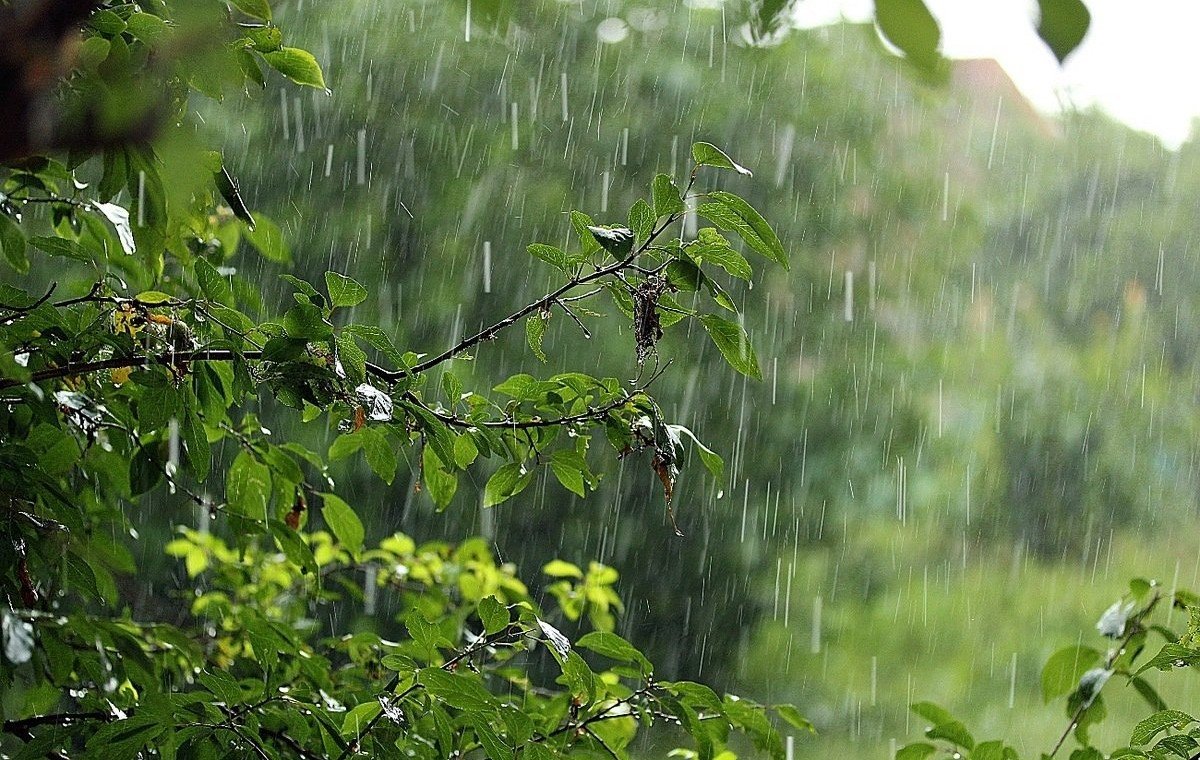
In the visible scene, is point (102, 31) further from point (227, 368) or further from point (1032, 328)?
point (1032, 328)

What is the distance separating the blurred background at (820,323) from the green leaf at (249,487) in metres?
1.83

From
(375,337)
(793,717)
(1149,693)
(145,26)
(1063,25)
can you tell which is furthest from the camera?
(793,717)

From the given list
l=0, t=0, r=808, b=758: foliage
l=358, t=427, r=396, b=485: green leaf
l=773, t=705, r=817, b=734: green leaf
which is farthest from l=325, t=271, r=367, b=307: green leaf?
l=773, t=705, r=817, b=734: green leaf

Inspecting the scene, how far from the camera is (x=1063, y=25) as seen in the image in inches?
7.8

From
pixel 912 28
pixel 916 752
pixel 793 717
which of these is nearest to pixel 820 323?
pixel 793 717

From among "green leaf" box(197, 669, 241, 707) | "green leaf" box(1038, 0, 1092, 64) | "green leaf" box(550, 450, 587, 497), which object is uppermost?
"green leaf" box(1038, 0, 1092, 64)

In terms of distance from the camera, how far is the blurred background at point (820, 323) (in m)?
3.51

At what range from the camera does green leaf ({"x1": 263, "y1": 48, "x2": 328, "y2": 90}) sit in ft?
2.38

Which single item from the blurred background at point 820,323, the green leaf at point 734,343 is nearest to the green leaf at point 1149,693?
the green leaf at point 734,343

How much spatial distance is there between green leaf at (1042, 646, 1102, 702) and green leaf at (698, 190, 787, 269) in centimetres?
45

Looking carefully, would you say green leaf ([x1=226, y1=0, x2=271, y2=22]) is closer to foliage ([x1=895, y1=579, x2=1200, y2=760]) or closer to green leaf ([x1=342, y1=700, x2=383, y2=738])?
green leaf ([x1=342, y1=700, x2=383, y2=738])

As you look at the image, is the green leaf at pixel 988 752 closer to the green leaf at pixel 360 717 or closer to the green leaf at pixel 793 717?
the green leaf at pixel 793 717

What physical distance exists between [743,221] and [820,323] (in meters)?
3.31

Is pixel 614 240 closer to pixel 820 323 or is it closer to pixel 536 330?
pixel 536 330
